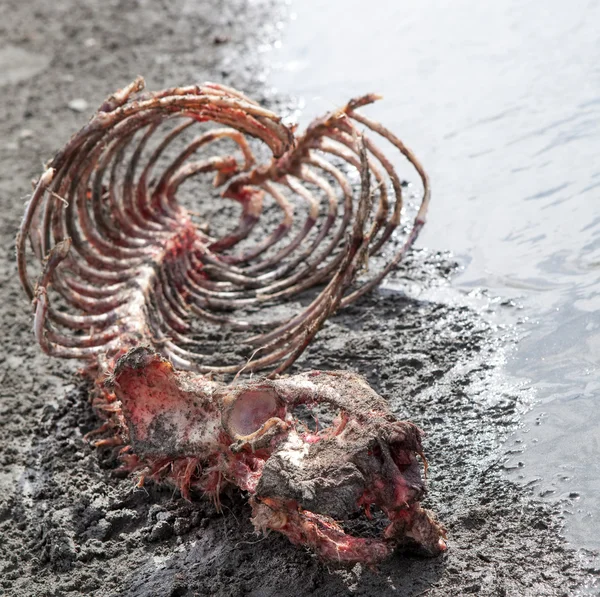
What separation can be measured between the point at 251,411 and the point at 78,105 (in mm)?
5254

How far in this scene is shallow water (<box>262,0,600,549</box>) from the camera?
345 cm

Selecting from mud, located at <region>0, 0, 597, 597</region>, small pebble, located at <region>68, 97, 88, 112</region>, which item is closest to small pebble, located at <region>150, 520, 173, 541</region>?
mud, located at <region>0, 0, 597, 597</region>

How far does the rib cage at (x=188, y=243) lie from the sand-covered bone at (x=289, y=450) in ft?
1.66

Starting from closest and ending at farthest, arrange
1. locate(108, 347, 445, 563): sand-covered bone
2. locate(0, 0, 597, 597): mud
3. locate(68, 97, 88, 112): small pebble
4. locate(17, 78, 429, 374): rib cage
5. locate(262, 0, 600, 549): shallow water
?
locate(108, 347, 445, 563): sand-covered bone, locate(0, 0, 597, 597): mud, locate(262, 0, 600, 549): shallow water, locate(17, 78, 429, 374): rib cage, locate(68, 97, 88, 112): small pebble

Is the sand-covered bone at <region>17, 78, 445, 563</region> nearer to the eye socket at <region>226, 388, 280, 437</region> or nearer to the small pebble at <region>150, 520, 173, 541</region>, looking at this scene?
the eye socket at <region>226, 388, 280, 437</region>

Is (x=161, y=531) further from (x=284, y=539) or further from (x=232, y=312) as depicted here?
(x=232, y=312)

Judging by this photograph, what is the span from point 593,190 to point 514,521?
2.28m

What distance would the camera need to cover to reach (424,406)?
12.0ft

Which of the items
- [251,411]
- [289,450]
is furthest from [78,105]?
[289,450]

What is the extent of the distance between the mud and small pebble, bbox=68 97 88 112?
2.22 meters

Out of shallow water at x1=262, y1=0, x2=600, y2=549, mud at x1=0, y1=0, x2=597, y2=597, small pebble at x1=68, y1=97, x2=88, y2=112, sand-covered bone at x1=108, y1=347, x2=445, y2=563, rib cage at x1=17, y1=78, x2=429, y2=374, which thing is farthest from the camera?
small pebble at x1=68, y1=97, x2=88, y2=112

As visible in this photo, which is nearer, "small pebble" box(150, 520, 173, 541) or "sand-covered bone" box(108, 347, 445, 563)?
"sand-covered bone" box(108, 347, 445, 563)

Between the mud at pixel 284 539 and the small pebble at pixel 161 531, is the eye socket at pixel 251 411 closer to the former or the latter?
the mud at pixel 284 539

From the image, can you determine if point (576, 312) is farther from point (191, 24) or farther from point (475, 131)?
point (191, 24)
